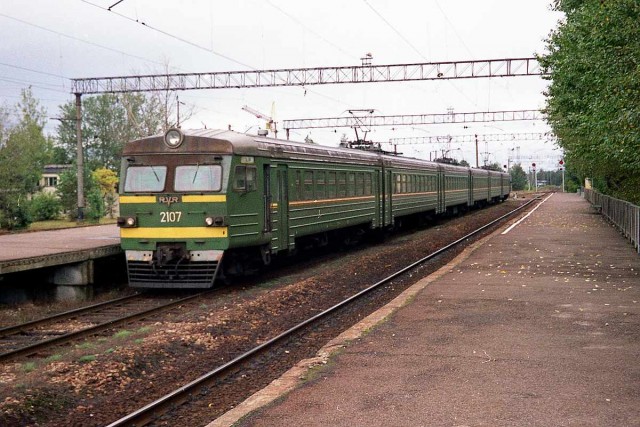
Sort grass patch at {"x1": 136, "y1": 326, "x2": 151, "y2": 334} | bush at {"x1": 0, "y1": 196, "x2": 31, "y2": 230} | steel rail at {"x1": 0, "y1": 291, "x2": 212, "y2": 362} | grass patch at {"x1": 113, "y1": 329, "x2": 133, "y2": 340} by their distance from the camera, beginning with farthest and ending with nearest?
bush at {"x1": 0, "y1": 196, "x2": 31, "y2": 230}, grass patch at {"x1": 136, "y1": 326, "x2": 151, "y2": 334}, grass patch at {"x1": 113, "y1": 329, "x2": 133, "y2": 340}, steel rail at {"x1": 0, "y1": 291, "x2": 212, "y2": 362}

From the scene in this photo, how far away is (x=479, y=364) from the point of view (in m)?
7.54

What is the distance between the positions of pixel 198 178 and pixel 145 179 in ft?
3.80

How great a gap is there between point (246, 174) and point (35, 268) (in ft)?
14.4

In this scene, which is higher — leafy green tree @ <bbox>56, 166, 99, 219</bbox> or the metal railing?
leafy green tree @ <bbox>56, 166, 99, 219</bbox>

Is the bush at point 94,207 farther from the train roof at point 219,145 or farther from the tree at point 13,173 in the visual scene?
the train roof at point 219,145

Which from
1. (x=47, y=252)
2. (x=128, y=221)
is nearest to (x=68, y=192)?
(x=47, y=252)

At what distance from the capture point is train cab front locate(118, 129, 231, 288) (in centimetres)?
1347

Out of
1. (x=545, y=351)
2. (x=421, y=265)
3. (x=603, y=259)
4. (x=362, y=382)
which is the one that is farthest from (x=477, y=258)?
(x=362, y=382)

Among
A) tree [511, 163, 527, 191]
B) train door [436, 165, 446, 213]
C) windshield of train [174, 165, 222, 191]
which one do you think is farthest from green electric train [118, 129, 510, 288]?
tree [511, 163, 527, 191]

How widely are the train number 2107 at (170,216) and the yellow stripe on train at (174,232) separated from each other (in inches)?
6.2

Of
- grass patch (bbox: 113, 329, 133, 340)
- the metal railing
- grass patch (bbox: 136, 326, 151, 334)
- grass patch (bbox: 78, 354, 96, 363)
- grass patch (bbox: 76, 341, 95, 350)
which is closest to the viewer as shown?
grass patch (bbox: 78, 354, 96, 363)

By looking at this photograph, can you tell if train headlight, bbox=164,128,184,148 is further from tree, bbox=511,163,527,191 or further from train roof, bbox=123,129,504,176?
tree, bbox=511,163,527,191

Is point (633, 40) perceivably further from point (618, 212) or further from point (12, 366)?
point (618, 212)

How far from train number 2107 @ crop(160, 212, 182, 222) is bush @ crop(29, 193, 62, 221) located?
97.2 feet
